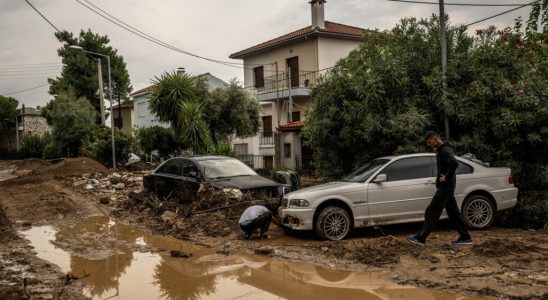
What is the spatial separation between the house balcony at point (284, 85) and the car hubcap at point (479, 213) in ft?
60.9

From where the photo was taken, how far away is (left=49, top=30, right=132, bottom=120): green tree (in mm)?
48594

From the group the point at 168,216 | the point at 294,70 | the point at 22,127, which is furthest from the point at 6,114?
the point at 168,216

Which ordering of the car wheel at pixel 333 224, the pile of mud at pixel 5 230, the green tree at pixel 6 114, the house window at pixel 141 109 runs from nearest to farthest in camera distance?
the car wheel at pixel 333 224 < the pile of mud at pixel 5 230 < the house window at pixel 141 109 < the green tree at pixel 6 114

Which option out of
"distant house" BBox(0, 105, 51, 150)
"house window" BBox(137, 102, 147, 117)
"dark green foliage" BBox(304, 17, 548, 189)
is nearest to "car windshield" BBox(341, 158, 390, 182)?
"dark green foliage" BBox(304, 17, 548, 189)

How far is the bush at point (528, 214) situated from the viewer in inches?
393

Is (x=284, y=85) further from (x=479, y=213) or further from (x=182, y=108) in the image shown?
(x=479, y=213)

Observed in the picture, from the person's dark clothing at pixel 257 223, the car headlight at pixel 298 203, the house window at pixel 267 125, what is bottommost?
the person's dark clothing at pixel 257 223

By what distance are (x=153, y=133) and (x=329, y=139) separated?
1608 centimetres

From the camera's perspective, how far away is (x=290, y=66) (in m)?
30.8

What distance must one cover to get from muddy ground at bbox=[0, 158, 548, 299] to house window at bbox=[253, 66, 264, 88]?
19.6m

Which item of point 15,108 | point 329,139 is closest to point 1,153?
point 15,108

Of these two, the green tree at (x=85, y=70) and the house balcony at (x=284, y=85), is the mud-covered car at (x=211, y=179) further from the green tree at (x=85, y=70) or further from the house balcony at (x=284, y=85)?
the green tree at (x=85, y=70)

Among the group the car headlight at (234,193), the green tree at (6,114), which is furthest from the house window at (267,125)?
the green tree at (6,114)

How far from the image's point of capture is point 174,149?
27.2m
